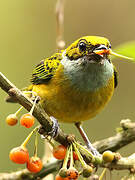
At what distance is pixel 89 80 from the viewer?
4.07 meters

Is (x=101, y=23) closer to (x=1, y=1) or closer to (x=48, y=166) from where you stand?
(x=1, y=1)

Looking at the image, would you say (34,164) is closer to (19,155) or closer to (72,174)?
(19,155)

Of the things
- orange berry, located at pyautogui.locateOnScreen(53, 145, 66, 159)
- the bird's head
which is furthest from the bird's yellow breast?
orange berry, located at pyautogui.locateOnScreen(53, 145, 66, 159)

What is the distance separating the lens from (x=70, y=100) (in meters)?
4.11

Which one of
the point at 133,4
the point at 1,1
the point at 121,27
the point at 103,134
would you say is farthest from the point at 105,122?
the point at 1,1

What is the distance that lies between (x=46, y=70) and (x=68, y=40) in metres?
4.26

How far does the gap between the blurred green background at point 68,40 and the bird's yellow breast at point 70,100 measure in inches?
146

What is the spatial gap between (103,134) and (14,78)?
260cm

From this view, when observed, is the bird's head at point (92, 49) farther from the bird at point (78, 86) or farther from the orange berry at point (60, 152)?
the orange berry at point (60, 152)

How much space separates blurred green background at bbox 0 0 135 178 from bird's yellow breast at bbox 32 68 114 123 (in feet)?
12.2

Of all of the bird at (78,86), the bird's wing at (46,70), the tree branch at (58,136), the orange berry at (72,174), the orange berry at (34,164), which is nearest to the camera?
the tree branch at (58,136)

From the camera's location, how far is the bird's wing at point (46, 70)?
454 cm

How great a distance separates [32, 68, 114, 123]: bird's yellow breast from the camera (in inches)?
162

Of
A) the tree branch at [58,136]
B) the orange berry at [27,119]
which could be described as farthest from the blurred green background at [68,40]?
the orange berry at [27,119]
